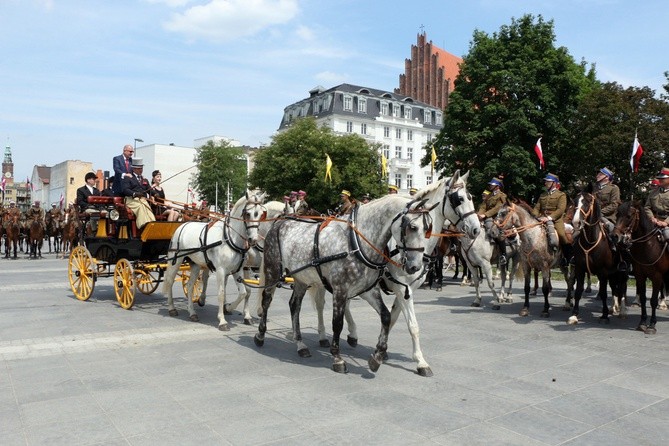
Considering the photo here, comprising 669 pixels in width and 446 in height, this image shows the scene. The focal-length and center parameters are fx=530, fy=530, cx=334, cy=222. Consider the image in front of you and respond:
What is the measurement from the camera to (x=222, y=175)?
262 ft

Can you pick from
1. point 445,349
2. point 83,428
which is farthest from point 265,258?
point 83,428

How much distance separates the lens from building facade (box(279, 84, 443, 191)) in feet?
243

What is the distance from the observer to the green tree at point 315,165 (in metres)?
50.3

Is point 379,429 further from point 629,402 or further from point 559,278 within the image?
point 559,278

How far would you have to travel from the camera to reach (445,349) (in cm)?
838

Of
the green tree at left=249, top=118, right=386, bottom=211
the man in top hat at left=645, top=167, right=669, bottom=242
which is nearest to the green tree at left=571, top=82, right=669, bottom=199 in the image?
the man in top hat at left=645, top=167, right=669, bottom=242

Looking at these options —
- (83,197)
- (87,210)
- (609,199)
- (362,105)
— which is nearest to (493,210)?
(609,199)

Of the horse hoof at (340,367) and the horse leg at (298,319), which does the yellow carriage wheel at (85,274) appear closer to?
the horse leg at (298,319)

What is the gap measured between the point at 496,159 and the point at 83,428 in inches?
1165

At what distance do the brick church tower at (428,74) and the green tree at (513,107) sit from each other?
47.1 meters

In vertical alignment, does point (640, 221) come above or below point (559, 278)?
above

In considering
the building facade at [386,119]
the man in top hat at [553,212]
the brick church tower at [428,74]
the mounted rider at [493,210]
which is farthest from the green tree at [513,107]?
the brick church tower at [428,74]

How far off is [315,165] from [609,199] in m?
39.4

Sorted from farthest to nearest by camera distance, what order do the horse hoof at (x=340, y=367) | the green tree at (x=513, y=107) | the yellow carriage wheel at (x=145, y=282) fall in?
1. the green tree at (x=513, y=107)
2. the yellow carriage wheel at (x=145, y=282)
3. the horse hoof at (x=340, y=367)
